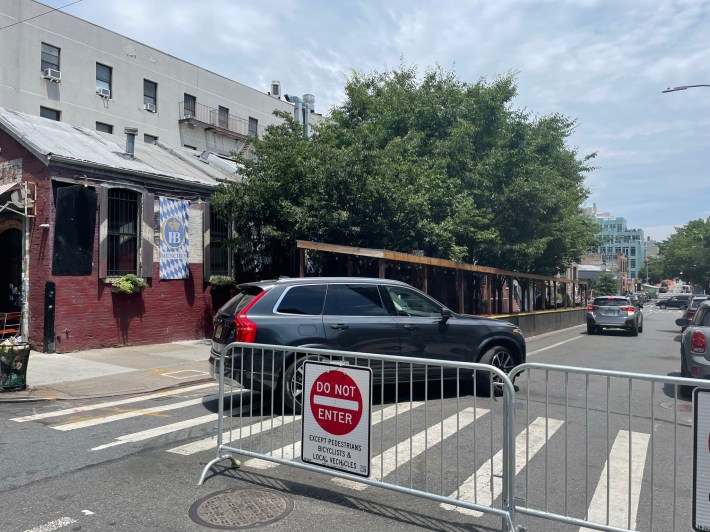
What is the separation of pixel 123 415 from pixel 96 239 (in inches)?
284

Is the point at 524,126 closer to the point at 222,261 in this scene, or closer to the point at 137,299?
the point at 222,261

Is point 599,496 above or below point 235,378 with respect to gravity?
below

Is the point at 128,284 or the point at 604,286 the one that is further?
the point at 604,286

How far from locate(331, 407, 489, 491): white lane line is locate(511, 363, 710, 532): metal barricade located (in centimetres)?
60

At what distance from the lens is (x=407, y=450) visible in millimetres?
5668

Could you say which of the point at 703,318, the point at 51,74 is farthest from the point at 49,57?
the point at 703,318

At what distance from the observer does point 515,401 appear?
13.4ft

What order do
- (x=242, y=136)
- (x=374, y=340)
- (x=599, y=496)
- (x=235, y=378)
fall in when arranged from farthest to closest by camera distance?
(x=242, y=136)
(x=374, y=340)
(x=235, y=378)
(x=599, y=496)

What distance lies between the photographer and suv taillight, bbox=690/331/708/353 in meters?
8.45

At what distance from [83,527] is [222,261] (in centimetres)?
1326

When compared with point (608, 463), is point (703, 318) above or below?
above

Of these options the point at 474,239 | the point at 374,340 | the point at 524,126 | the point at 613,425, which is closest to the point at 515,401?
the point at 613,425

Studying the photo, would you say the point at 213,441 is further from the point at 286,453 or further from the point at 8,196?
the point at 8,196

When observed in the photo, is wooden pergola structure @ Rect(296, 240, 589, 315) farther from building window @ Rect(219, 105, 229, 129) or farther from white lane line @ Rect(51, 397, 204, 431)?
building window @ Rect(219, 105, 229, 129)
